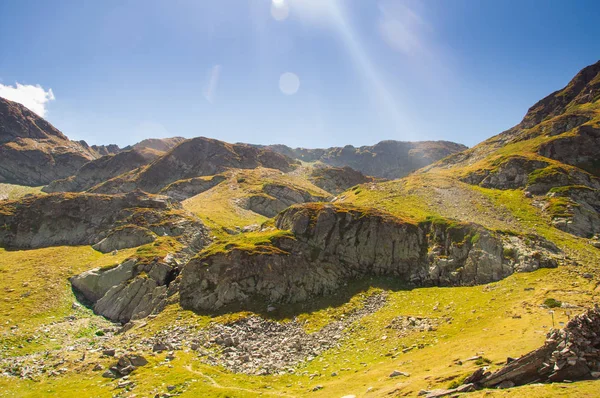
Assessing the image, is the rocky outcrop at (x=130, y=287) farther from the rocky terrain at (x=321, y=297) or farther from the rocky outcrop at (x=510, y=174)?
the rocky outcrop at (x=510, y=174)

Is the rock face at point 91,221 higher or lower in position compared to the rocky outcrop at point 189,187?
lower

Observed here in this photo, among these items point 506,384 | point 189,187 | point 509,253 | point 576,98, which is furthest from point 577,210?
point 189,187

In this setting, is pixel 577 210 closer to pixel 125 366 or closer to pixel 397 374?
pixel 397 374

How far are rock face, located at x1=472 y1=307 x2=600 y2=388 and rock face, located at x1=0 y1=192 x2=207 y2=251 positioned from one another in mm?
82163

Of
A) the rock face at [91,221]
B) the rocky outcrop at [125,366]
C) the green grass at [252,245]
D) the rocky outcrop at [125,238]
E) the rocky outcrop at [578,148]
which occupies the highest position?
the rocky outcrop at [578,148]

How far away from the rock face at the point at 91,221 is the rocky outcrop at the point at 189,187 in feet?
222

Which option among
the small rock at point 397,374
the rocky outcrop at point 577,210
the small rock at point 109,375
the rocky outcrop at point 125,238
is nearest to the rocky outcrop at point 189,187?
the rocky outcrop at point 125,238

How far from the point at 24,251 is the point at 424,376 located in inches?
4069

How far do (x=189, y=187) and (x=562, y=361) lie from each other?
184m

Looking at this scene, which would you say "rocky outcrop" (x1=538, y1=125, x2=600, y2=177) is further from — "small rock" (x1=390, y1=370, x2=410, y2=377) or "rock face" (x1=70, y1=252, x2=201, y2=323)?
"rock face" (x1=70, y1=252, x2=201, y2=323)

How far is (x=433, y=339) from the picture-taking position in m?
32.4

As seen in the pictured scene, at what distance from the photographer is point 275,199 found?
499 ft

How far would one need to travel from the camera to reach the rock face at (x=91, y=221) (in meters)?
87.6

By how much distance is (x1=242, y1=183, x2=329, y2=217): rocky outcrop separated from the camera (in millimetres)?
145000
